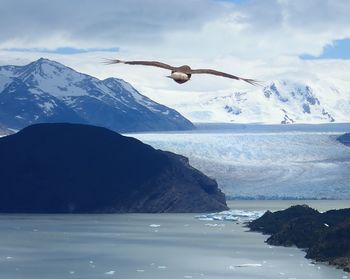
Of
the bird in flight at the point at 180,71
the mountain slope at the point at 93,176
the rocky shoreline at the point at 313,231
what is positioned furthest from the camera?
the mountain slope at the point at 93,176

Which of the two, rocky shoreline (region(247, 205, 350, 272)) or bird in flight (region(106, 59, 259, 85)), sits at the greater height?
bird in flight (region(106, 59, 259, 85))

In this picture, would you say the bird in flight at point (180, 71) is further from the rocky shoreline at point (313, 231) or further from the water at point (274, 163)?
the water at point (274, 163)

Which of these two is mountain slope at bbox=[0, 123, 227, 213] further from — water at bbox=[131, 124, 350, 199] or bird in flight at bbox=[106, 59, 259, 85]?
bird in flight at bbox=[106, 59, 259, 85]

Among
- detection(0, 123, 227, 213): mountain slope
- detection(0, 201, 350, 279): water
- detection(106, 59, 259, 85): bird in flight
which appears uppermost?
detection(0, 123, 227, 213): mountain slope

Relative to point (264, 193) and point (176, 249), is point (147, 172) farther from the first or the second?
point (176, 249)

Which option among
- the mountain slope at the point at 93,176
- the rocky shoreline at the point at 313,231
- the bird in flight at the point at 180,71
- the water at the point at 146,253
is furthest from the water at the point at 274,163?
the bird in flight at the point at 180,71

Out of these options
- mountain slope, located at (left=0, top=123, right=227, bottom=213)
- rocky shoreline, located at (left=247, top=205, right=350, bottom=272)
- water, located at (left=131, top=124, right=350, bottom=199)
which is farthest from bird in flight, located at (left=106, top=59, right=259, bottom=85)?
mountain slope, located at (left=0, top=123, right=227, bottom=213)
